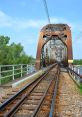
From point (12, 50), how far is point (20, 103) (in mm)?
86410

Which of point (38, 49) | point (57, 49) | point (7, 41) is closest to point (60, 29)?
point (38, 49)

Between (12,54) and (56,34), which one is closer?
(56,34)

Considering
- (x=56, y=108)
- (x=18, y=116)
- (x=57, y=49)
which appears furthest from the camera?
(x=57, y=49)

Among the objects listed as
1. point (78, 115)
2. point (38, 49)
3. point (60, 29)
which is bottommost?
point (78, 115)

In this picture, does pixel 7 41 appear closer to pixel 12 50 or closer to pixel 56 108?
pixel 12 50

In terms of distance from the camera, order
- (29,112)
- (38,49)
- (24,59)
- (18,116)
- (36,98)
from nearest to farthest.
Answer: (18,116) → (29,112) → (36,98) → (38,49) → (24,59)

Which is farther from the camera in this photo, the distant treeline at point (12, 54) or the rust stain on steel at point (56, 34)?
the distant treeline at point (12, 54)

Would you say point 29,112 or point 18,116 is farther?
point 29,112

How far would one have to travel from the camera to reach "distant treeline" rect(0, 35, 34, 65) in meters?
81.9

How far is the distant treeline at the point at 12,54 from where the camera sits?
81875 millimetres

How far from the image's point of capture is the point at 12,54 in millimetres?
93875

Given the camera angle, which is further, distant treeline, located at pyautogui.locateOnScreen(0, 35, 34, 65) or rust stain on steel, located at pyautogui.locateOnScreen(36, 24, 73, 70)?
distant treeline, located at pyautogui.locateOnScreen(0, 35, 34, 65)

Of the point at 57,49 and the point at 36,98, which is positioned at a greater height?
the point at 57,49

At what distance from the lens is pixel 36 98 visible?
12.2m
